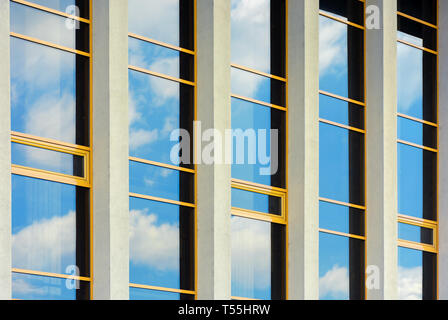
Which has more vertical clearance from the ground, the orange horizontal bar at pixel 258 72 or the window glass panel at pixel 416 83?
the window glass panel at pixel 416 83

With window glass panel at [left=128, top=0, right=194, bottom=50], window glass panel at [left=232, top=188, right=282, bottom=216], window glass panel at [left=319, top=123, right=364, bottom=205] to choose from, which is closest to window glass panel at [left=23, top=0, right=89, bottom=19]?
window glass panel at [left=128, top=0, right=194, bottom=50]

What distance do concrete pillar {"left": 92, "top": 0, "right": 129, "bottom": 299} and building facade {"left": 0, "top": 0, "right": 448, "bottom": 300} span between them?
31 millimetres

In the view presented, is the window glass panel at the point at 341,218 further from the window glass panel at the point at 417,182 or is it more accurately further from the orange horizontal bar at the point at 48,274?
the orange horizontal bar at the point at 48,274

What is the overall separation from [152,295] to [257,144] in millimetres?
3947

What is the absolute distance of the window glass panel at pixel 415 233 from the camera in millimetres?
20484

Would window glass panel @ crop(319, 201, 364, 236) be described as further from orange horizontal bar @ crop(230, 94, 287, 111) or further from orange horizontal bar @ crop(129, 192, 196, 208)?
orange horizontal bar @ crop(129, 192, 196, 208)

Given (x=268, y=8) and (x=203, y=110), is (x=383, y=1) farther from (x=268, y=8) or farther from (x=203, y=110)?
(x=203, y=110)

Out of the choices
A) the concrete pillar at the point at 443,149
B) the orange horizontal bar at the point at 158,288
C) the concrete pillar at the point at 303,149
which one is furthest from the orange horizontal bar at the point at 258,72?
the concrete pillar at the point at 443,149

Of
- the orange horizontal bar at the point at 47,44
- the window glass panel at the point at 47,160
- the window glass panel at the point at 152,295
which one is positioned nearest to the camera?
the window glass panel at the point at 47,160

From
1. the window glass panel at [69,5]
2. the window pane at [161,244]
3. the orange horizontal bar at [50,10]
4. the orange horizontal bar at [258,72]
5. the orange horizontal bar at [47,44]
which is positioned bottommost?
the window pane at [161,244]

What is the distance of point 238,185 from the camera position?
56.9 ft

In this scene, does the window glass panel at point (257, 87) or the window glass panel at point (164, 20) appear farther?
the window glass panel at point (257, 87)

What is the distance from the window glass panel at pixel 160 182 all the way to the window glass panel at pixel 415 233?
6.20 metres

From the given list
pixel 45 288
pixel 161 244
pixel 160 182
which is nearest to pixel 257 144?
pixel 160 182
